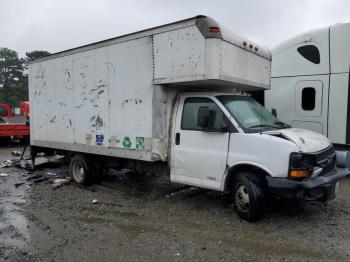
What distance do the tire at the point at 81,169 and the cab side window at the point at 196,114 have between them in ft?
A: 9.64

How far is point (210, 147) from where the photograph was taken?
5.80 metres

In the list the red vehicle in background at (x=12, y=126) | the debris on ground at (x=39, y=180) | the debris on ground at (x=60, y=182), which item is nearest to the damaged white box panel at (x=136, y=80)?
the debris on ground at (x=60, y=182)

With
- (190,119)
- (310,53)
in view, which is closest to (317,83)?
(310,53)

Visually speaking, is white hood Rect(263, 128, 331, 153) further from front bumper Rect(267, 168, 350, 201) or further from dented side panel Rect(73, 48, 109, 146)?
dented side panel Rect(73, 48, 109, 146)

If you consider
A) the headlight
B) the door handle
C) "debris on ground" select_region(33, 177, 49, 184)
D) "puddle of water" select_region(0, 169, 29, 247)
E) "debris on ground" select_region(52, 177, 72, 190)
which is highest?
the door handle

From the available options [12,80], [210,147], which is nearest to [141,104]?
[210,147]

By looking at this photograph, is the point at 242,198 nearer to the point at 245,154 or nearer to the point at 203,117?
the point at 245,154

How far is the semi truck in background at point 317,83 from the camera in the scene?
323 inches

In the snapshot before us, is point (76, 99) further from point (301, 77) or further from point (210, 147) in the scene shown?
point (301, 77)

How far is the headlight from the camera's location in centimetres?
485

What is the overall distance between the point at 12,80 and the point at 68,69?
207ft

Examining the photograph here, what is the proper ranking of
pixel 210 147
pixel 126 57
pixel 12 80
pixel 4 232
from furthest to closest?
pixel 12 80
pixel 126 57
pixel 210 147
pixel 4 232

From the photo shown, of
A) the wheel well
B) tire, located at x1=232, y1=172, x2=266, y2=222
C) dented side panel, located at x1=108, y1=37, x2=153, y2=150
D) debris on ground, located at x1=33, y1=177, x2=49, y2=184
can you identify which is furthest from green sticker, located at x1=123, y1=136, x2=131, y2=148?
debris on ground, located at x1=33, y1=177, x2=49, y2=184

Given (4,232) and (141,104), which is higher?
(141,104)
